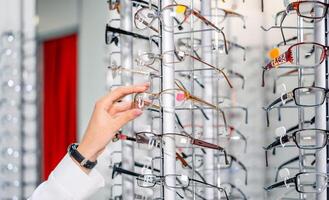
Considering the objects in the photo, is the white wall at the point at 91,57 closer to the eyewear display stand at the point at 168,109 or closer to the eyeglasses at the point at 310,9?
the eyewear display stand at the point at 168,109

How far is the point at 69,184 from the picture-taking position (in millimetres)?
1255

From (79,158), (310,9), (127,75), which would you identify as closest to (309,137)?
(310,9)

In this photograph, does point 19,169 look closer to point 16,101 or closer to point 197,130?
point 16,101

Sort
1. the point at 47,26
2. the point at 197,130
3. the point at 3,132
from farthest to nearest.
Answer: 1. the point at 47,26
2. the point at 3,132
3. the point at 197,130

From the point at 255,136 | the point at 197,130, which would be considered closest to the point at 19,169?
the point at 197,130

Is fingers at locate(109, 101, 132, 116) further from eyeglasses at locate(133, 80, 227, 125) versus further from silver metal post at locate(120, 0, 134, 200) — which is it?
silver metal post at locate(120, 0, 134, 200)

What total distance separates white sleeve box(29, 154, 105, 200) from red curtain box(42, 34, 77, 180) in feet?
7.87

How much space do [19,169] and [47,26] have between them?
1.57 m

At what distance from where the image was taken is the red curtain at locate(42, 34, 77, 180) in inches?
147

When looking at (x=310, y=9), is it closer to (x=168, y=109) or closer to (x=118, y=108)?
(x=168, y=109)

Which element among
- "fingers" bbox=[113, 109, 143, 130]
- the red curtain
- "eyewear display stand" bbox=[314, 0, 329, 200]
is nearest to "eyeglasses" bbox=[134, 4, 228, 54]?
"fingers" bbox=[113, 109, 143, 130]

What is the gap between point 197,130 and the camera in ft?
6.59

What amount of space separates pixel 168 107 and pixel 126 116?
130 millimetres

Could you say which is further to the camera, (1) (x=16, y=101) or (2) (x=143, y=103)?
(1) (x=16, y=101)
